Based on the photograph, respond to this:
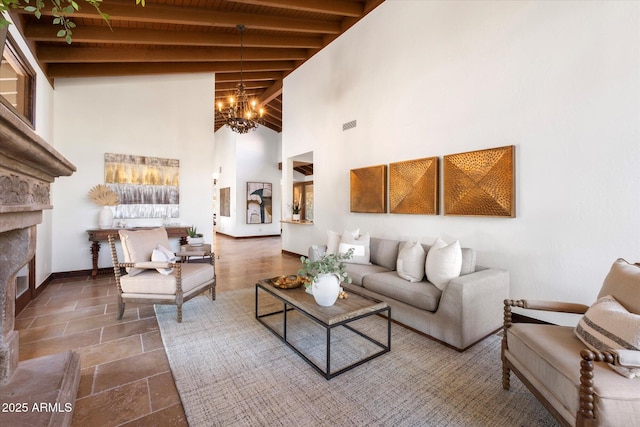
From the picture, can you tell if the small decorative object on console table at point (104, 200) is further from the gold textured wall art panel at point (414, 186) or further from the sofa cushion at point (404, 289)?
the gold textured wall art panel at point (414, 186)

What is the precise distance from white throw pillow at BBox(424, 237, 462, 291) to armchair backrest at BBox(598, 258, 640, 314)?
1098mm

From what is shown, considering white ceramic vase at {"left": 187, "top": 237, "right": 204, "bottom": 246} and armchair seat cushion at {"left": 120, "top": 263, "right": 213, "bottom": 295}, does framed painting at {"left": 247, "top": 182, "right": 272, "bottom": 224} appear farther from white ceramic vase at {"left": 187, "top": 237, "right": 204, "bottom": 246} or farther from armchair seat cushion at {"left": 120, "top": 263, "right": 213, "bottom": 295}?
armchair seat cushion at {"left": 120, "top": 263, "right": 213, "bottom": 295}

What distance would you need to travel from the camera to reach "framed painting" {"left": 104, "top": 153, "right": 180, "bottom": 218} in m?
5.24

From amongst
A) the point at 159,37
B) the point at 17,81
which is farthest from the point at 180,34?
the point at 17,81

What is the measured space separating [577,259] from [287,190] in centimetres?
576

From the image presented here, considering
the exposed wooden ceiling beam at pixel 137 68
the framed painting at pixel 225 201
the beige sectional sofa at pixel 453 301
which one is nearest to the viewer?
the beige sectional sofa at pixel 453 301

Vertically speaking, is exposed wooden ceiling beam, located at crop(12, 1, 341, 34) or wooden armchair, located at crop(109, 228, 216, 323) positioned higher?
exposed wooden ceiling beam, located at crop(12, 1, 341, 34)

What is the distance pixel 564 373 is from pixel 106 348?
10.8 ft

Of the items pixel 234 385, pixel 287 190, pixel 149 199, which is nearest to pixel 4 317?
pixel 234 385

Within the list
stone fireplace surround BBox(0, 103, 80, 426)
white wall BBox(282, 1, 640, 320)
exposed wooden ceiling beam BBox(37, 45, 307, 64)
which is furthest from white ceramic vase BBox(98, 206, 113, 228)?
white wall BBox(282, 1, 640, 320)

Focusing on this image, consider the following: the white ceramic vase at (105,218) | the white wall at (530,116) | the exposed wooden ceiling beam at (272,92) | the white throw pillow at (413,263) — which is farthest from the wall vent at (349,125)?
the white ceramic vase at (105,218)

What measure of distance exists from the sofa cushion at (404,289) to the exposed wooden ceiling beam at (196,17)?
4.36 meters

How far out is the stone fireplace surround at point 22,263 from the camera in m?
1.30

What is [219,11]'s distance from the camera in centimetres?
440
